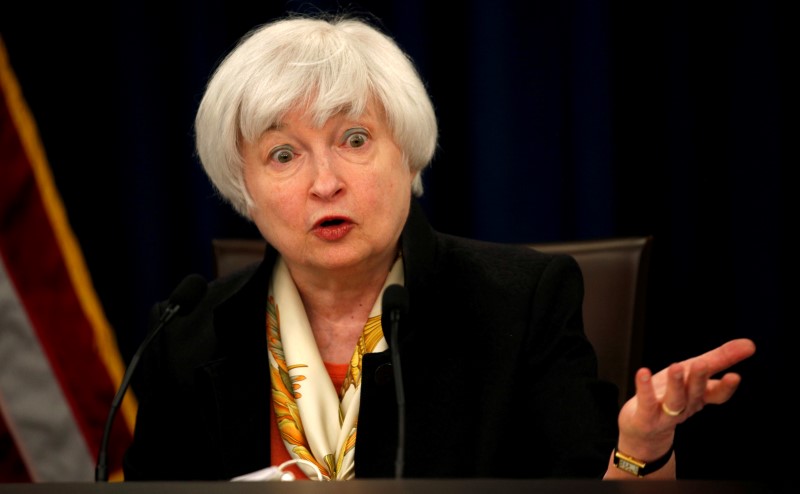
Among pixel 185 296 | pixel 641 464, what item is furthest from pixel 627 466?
pixel 185 296

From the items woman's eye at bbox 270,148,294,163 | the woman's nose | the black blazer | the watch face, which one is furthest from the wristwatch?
woman's eye at bbox 270,148,294,163

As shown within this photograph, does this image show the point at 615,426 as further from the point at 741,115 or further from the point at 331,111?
the point at 741,115

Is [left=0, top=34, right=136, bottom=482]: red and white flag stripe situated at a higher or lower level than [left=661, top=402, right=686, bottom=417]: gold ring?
lower

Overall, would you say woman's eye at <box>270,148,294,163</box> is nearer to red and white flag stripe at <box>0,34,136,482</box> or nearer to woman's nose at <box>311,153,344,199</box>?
woman's nose at <box>311,153,344,199</box>

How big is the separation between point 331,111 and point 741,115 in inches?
42.7

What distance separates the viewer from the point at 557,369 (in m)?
1.53

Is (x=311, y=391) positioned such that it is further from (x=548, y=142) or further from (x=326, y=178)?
(x=548, y=142)

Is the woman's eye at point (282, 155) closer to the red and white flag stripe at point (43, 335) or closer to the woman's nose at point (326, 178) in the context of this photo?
the woman's nose at point (326, 178)

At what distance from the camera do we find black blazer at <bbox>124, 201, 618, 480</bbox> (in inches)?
59.4

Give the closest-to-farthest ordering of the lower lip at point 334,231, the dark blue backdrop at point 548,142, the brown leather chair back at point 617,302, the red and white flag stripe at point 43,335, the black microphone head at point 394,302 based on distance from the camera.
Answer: the black microphone head at point 394,302 → the lower lip at point 334,231 → the brown leather chair back at point 617,302 → the dark blue backdrop at point 548,142 → the red and white flag stripe at point 43,335

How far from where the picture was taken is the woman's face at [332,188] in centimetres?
153

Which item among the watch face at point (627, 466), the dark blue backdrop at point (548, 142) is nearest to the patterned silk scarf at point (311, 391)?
the watch face at point (627, 466)

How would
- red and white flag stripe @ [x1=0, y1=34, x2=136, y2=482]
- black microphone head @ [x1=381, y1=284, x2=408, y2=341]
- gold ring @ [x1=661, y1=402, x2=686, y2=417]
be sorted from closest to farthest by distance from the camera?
1. gold ring @ [x1=661, y1=402, x2=686, y2=417]
2. black microphone head @ [x1=381, y1=284, x2=408, y2=341]
3. red and white flag stripe @ [x1=0, y1=34, x2=136, y2=482]

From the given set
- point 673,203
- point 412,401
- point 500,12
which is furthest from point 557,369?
point 500,12
